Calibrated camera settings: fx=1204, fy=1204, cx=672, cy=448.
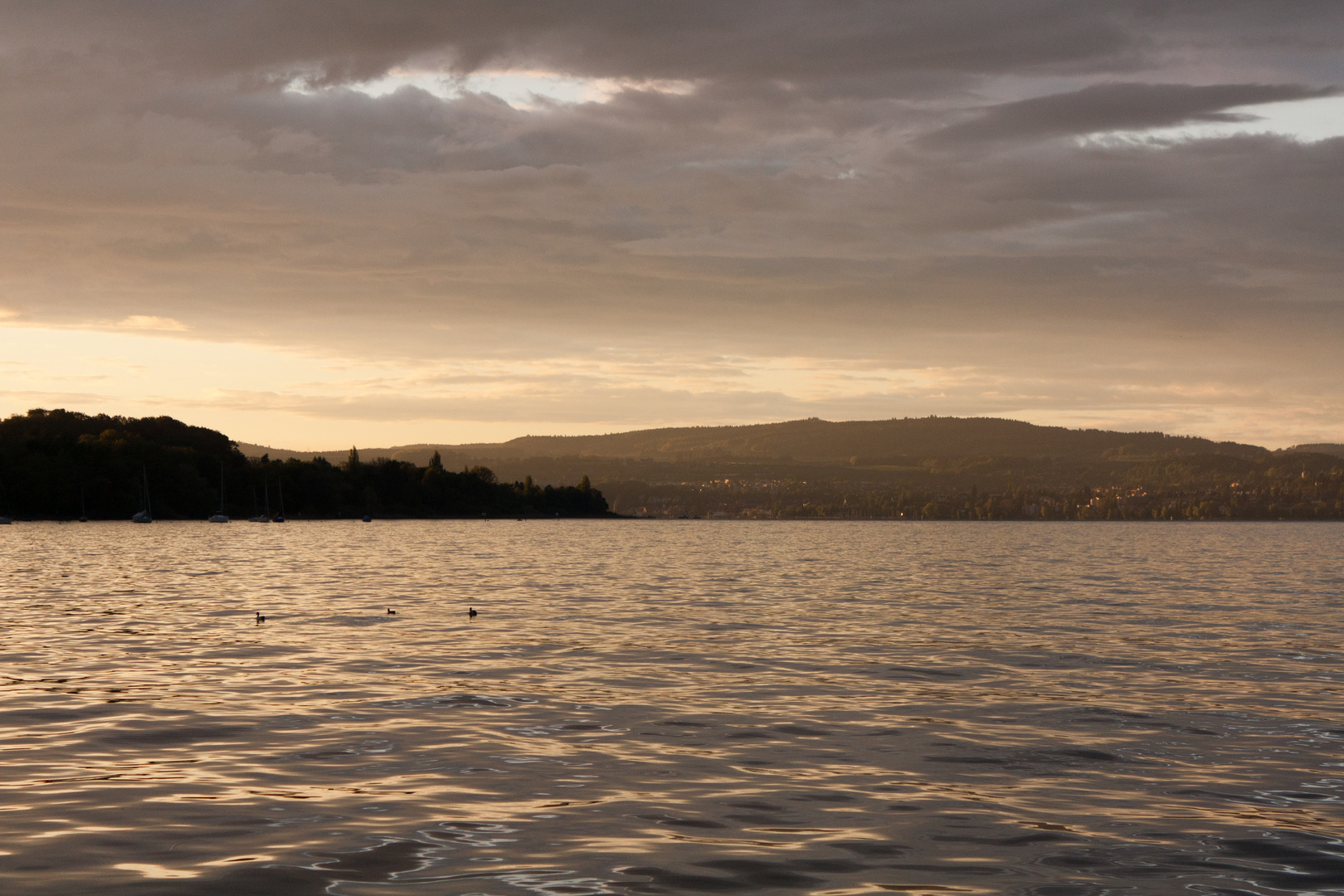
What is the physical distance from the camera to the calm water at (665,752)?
16000 millimetres

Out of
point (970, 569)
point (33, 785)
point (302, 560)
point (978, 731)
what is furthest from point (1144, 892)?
point (302, 560)

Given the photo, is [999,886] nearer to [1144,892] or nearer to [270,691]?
[1144,892]

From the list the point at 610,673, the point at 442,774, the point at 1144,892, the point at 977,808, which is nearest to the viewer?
the point at 1144,892

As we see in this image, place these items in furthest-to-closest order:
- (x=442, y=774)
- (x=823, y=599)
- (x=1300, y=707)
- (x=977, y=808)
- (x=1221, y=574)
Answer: (x=1221, y=574)
(x=823, y=599)
(x=1300, y=707)
(x=442, y=774)
(x=977, y=808)

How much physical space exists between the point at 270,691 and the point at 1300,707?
2623 cm

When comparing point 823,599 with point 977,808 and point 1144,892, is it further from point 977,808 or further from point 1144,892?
point 1144,892

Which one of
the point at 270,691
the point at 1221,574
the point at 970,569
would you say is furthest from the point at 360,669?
the point at 1221,574

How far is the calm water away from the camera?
16.0m

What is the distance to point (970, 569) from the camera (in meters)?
109

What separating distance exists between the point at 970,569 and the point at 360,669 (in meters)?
81.3

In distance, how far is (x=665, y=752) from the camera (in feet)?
78.6

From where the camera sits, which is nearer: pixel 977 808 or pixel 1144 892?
pixel 1144 892

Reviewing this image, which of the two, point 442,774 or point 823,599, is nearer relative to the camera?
point 442,774

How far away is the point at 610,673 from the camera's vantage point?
117ft
